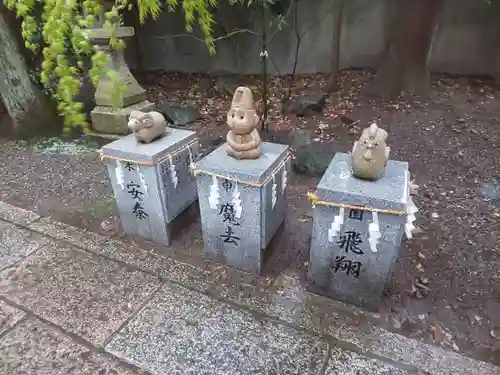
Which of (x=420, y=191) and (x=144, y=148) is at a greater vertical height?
(x=144, y=148)

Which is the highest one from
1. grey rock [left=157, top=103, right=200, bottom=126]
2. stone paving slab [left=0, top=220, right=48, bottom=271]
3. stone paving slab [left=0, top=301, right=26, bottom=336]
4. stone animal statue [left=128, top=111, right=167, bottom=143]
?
stone animal statue [left=128, top=111, right=167, bottom=143]

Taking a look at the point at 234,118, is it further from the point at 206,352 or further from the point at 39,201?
the point at 39,201

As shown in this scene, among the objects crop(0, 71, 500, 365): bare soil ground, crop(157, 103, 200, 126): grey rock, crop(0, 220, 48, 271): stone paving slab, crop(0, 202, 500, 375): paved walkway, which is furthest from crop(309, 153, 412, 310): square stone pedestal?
crop(157, 103, 200, 126): grey rock

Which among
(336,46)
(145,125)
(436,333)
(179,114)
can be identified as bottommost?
(436,333)

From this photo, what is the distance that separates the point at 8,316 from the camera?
230 centimetres

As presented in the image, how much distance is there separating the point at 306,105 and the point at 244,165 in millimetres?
3345

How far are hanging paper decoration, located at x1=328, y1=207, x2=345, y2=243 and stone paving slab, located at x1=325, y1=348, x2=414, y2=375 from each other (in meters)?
0.63

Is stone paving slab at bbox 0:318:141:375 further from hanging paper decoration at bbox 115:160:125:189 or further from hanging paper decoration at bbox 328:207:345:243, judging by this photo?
hanging paper decoration at bbox 328:207:345:243

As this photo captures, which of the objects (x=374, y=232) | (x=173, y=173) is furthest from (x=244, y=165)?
(x=374, y=232)

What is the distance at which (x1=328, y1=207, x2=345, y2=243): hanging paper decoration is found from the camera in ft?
6.86

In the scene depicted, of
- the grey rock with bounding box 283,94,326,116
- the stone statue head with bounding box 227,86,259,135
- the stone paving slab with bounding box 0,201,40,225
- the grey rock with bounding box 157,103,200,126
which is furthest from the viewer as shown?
the grey rock with bounding box 157,103,200,126

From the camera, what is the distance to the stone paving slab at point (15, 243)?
283cm

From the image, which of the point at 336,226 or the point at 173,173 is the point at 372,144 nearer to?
the point at 336,226

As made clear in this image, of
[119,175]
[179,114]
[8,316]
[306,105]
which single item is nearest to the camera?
[8,316]
